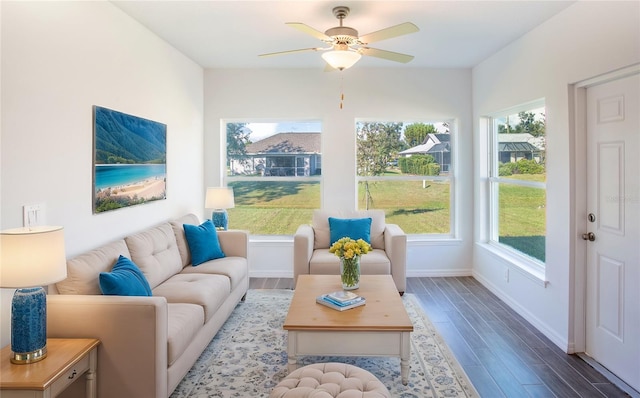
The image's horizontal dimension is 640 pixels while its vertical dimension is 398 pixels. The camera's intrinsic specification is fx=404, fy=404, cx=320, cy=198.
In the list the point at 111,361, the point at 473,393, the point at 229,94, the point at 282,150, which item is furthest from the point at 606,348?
the point at 229,94

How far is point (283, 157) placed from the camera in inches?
216

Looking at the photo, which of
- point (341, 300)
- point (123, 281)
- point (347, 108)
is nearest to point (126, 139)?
point (123, 281)

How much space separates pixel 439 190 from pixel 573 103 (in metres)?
2.45

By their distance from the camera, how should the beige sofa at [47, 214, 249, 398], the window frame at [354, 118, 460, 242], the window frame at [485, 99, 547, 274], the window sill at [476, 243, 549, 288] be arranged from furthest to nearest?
1. the window frame at [354, 118, 460, 242]
2. the window frame at [485, 99, 547, 274]
3. the window sill at [476, 243, 549, 288]
4. the beige sofa at [47, 214, 249, 398]

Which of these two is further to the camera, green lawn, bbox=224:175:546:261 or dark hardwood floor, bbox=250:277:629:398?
green lawn, bbox=224:175:546:261

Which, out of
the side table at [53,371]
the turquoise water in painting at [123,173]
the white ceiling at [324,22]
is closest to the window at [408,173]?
the white ceiling at [324,22]

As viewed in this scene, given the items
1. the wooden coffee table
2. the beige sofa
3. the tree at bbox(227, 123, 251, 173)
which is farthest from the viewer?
the tree at bbox(227, 123, 251, 173)

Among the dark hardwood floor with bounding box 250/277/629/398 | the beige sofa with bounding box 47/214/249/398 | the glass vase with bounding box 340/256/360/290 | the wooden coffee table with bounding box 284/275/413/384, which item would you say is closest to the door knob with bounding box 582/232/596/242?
the dark hardwood floor with bounding box 250/277/629/398

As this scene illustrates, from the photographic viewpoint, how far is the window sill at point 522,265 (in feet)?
11.9

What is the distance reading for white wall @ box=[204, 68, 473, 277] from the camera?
17.3 feet

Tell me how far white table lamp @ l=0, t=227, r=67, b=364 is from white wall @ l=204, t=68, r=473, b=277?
3.42 m

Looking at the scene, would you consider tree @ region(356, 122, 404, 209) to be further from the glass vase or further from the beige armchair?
the glass vase

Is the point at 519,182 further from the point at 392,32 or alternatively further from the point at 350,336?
the point at 350,336

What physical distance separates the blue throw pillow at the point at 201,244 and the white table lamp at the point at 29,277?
1935 millimetres
